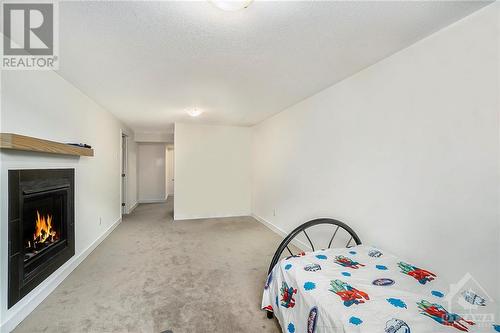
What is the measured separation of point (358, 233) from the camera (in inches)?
90.7

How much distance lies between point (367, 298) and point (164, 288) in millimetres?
2006

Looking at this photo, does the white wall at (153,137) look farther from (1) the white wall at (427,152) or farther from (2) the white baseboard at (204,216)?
(1) the white wall at (427,152)

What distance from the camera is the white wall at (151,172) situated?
755cm

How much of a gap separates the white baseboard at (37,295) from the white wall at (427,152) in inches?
127

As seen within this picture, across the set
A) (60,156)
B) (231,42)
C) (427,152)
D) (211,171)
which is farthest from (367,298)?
(211,171)

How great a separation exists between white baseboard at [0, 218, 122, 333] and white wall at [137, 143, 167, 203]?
192 inches

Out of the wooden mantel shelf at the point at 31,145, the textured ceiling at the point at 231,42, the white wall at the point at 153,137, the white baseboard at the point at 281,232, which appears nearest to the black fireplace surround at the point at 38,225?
the wooden mantel shelf at the point at 31,145

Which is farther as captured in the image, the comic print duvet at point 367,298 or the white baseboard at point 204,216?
the white baseboard at point 204,216

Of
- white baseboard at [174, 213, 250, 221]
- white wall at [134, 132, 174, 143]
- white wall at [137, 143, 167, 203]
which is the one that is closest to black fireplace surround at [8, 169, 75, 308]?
white baseboard at [174, 213, 250, 221]

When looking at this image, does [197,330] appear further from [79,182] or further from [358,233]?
[79,182]

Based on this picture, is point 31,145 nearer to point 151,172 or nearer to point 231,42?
point 231,42

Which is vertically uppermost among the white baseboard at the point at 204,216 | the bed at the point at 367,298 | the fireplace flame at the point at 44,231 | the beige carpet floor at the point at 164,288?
the fireplace flame at the point at 44,231

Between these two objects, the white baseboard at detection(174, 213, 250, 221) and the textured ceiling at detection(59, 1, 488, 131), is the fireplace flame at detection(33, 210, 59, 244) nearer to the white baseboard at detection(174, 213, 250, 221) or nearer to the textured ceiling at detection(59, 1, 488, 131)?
the textured ceiling at detection(59, 1, 488, 131)

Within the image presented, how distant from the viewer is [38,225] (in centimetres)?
214
